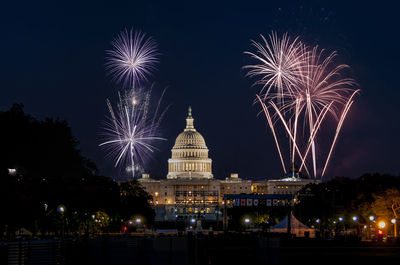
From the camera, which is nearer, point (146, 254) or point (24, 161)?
point (146, 254)

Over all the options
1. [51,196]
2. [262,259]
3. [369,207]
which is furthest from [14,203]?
[369,207]

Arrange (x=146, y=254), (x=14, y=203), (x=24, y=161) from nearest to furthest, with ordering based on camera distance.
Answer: (x=146, y=254) < (x=14, y=203) < (x=24, y=161)

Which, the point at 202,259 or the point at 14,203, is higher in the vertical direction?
the point at 14,203

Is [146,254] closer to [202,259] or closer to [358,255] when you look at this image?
[202,259]

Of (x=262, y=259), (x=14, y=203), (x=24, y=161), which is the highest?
(x=24, y=161)

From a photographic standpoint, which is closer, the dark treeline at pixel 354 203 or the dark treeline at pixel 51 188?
the dark treeline at pixel 51 188

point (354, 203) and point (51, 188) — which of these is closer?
point (51, 188)

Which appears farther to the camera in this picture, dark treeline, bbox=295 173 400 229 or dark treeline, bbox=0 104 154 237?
dark treeline, bbox=295 173 400 229

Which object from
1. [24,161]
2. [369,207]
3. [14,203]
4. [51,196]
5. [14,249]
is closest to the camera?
[14,249]
